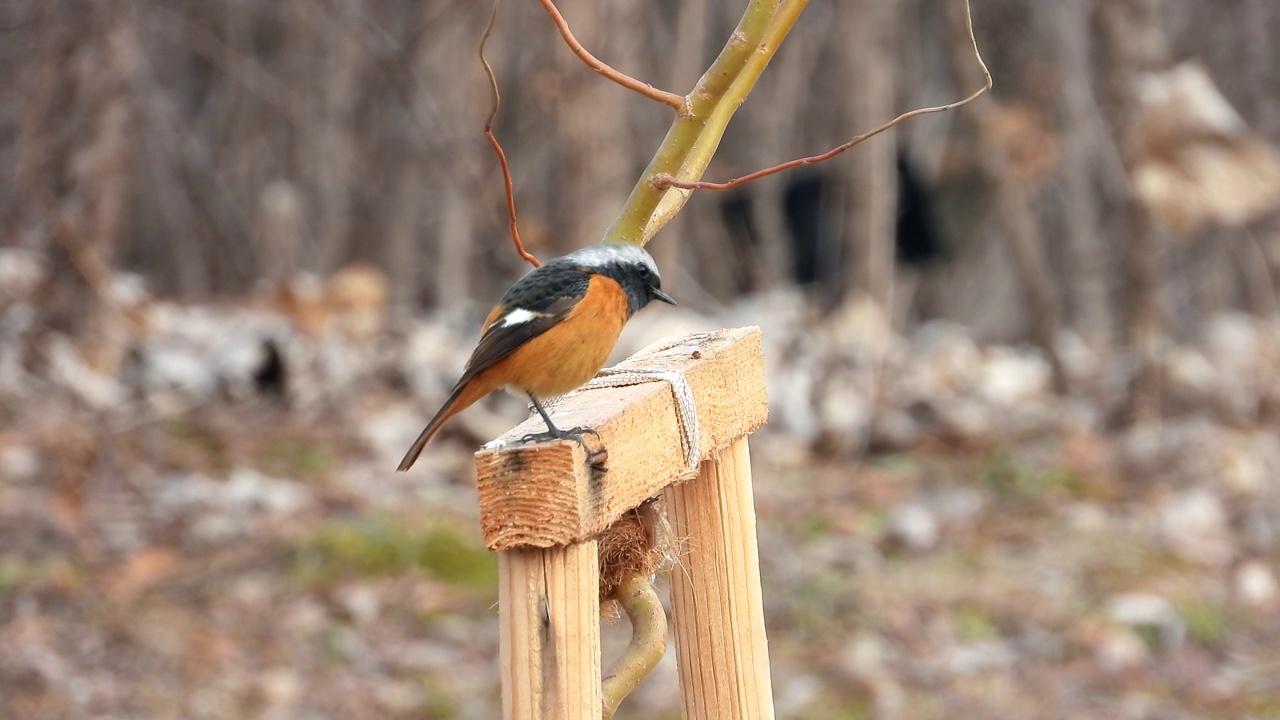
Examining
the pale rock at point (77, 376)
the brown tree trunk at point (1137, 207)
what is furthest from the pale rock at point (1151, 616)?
the pale rock at point (77, 376)

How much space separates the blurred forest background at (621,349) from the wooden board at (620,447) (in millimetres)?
3081

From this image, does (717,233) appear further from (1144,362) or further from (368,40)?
(1144,362)

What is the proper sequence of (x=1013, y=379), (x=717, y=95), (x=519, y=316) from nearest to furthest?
(x=717, y=95) → (x=519, y=316) → (x=1013, y=379)

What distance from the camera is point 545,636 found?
173 cm

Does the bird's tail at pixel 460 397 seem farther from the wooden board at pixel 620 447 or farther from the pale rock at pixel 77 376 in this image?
the pale rock at pixel 77 376

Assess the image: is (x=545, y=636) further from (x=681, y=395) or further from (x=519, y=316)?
(x=519, y=316)

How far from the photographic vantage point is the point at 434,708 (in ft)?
16.6

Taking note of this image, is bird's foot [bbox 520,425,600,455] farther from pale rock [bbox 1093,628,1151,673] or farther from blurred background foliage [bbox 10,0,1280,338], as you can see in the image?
blurred background foliage [bbox 10,0,1280,338]

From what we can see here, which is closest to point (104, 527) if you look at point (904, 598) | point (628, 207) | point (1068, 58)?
point (904, 598)

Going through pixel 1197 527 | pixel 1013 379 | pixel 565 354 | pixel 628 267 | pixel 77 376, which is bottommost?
pixel 565 354

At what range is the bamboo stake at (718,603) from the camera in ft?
7.39

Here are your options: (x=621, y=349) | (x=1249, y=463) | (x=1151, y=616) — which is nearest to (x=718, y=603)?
(x=1151, y=616)

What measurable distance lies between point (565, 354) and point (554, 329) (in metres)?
0.06

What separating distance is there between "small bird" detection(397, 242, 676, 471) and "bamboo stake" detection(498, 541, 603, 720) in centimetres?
71
